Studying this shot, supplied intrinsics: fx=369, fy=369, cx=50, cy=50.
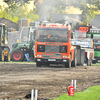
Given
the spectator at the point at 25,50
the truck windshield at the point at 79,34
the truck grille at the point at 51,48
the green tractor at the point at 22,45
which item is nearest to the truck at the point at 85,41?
the truck windshield at the point at 79,34

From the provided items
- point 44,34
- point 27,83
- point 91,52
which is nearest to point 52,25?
point 44,34

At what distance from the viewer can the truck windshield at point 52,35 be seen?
24.2 metres

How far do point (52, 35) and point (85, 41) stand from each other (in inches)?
258

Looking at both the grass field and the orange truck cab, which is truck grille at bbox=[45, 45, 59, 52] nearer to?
the orange truck cab

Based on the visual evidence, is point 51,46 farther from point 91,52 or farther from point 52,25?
point 91,52

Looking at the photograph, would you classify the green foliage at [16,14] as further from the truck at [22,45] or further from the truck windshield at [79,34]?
the truck windshield at [79,34]

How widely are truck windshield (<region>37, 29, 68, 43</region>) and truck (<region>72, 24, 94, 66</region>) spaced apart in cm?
456

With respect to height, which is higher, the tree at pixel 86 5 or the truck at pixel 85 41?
the tree at pixel 86 5

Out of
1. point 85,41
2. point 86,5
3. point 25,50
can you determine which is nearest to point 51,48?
point 85,41

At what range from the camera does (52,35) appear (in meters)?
24.4

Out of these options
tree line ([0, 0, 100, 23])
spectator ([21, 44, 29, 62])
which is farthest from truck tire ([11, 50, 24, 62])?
tree line ([0, 0, 100, 23])

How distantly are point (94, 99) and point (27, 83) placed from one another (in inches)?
163

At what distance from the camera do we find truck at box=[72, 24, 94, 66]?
28.8 m

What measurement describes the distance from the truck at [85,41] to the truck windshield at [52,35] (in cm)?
456
